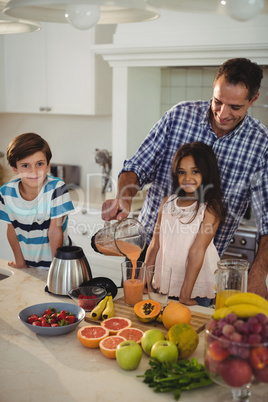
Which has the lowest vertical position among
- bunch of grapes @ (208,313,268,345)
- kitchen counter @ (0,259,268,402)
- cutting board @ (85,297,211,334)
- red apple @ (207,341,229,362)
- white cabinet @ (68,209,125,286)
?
white cabinet @ (68,209,125,286)

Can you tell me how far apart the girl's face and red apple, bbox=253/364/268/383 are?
1162 mm

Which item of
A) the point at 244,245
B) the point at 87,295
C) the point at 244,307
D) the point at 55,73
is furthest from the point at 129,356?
the point at 55,73

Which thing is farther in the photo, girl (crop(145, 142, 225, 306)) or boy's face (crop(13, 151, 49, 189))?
boy's face (crop(13, 151, 49, 189))

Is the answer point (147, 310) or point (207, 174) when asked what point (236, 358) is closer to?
point (147, 310)

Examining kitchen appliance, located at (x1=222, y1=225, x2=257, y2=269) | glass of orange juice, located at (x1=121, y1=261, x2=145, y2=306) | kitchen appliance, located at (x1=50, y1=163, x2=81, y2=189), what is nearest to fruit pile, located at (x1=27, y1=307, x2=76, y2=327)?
glass of orange juice, located at (x1=121, y1=261, x2=145, y2=306)

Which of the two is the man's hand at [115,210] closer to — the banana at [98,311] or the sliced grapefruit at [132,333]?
the banana at [98,311]

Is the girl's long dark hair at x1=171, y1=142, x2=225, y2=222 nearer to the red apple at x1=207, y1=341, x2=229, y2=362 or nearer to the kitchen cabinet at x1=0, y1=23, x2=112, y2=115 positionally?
the red apple at x1=207, y1=341, x2=229, y2=362

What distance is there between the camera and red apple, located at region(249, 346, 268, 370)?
0.99m

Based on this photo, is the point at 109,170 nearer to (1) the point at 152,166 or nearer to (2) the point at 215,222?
(1) the point at 152,166

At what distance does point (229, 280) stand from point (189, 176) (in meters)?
0.71

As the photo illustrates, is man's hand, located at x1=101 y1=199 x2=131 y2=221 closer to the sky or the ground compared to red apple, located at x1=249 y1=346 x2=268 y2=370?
closer to the sky

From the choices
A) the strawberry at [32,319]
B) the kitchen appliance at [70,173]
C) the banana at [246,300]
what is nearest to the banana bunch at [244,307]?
the banana at [246,300]

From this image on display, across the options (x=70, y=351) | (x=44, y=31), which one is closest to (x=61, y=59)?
(x=44, y=31)

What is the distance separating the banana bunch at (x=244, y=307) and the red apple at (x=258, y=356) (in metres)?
0.11
